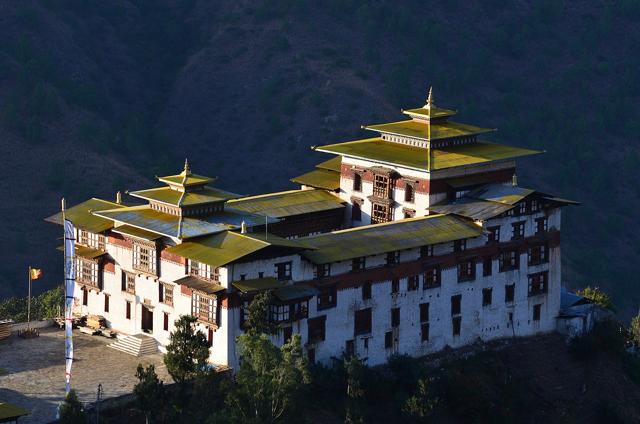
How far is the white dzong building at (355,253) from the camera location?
3986 inches

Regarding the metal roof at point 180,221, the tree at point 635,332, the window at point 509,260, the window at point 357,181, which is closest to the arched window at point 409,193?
the window at point 357,181

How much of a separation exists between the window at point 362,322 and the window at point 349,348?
698 millimetres

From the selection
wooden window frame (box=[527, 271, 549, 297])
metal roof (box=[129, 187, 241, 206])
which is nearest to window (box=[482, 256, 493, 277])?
wooden window frame (box=[527, 271, 549, 297])

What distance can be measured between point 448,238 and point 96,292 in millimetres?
23012

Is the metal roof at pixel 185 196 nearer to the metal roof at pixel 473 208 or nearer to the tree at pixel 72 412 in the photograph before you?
the metal roof at pixel 473 208

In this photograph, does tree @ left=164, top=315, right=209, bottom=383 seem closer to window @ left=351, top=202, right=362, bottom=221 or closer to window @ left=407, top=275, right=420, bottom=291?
window @ left=407, top=275, right=420, bottom=291

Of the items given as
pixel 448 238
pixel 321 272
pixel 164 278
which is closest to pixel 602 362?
pixel 448 238

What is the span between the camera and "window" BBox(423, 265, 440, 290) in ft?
356

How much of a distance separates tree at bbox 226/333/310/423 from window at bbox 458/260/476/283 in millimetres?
20624

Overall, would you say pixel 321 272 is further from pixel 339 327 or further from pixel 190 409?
pixel 190 409

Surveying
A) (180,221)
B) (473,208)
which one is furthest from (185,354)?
→ (473,208)

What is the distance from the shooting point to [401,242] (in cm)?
10669

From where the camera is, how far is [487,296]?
370 ft

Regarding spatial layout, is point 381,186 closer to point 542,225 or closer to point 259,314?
point 542,225
